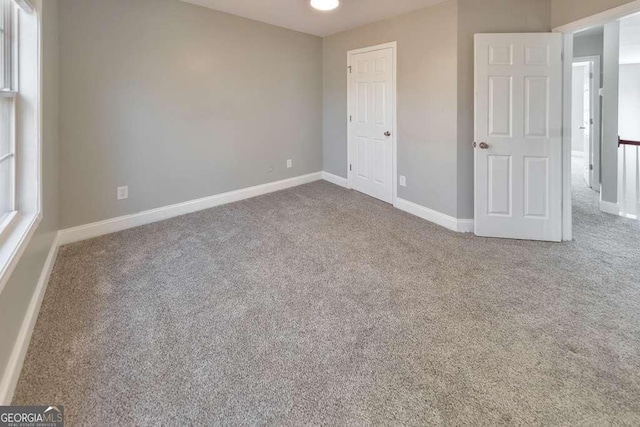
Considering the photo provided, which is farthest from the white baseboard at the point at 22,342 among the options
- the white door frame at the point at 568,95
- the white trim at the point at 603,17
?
the white trim at the point at 603,17

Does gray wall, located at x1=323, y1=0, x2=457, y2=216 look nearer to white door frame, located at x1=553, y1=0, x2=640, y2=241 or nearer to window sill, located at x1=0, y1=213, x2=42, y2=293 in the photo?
white door frame, located at x1=553, y1=0, x2=640, y2=241

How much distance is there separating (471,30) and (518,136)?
44.4 inches

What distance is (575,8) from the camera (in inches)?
116

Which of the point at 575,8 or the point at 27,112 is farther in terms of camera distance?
the point at 575,8

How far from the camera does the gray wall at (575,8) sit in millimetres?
2701

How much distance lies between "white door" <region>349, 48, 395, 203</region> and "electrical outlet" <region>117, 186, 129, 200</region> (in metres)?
3.01

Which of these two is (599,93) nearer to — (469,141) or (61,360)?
(469,141)

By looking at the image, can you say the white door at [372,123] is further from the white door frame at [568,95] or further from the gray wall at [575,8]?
the white door frame at [568,95]

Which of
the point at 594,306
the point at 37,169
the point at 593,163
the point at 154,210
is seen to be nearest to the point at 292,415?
the point at 594,306

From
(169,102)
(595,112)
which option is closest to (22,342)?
(169,102)

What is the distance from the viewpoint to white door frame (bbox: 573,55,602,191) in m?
5.03

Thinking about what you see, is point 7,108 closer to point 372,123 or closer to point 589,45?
point 372,123

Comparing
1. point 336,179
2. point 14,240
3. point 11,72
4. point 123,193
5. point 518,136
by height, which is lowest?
point 14,240

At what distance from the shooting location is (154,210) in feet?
12.6
